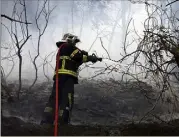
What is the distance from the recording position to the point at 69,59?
16.9 feet

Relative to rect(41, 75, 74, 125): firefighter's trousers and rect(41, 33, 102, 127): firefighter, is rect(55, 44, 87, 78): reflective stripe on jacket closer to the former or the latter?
rect(41, 33, 102, 127): firefighter

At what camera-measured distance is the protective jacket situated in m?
5.08

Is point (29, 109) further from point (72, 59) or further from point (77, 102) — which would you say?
point (72, 59)

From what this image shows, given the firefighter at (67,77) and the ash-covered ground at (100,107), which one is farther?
the ash-covered ground at (100,107)

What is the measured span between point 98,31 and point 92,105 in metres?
9.64

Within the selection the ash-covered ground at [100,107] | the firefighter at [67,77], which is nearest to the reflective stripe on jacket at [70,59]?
the firefighter at [67,77]

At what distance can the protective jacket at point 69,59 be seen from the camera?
5082 millimetres

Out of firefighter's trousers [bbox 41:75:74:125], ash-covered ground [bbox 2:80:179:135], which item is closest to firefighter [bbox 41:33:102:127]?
firefighter's trousers [bbox 41:75:74:125]

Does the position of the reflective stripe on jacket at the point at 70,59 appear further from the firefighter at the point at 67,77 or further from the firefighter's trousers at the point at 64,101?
the firefighter's trousers at the point at 64,101

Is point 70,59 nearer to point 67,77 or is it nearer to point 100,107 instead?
point 67,77

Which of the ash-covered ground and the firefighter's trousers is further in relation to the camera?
the ash-covered ground

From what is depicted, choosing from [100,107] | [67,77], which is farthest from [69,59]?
[100,107]

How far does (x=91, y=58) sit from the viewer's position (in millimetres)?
5098

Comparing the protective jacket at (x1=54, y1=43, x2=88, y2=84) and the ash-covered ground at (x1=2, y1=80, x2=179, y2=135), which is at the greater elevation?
the protective jacket at (x1=54, y1=43, x2=88, y2=84)
